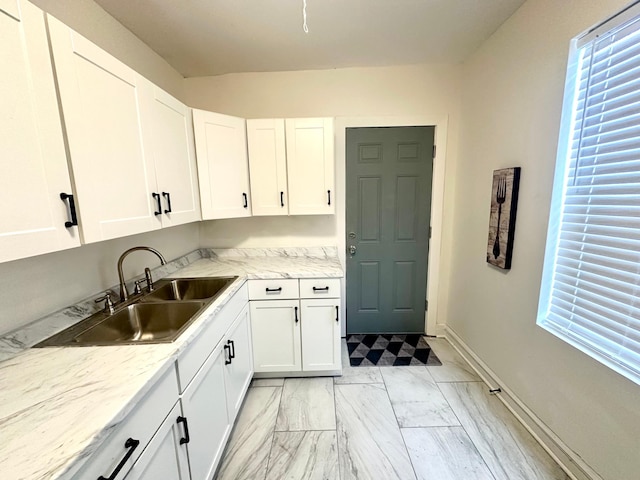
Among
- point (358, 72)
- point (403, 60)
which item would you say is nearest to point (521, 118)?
point (403, 60)

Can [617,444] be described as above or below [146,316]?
below

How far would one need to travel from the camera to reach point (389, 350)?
2.54 m

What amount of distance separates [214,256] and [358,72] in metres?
2.22

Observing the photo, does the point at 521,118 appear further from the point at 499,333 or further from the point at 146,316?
the point at 146,316

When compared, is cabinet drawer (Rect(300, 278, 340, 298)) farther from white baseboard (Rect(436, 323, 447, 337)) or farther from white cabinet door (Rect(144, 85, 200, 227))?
white baseboard (Rect(436, 323, 447, 337))

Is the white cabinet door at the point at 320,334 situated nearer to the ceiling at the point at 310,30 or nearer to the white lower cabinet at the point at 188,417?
the white lower cabinet at the point at 188,417

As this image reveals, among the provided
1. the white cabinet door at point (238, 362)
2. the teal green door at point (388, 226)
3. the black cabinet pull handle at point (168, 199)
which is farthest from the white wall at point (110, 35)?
the white cabinet door at point (238, 362)

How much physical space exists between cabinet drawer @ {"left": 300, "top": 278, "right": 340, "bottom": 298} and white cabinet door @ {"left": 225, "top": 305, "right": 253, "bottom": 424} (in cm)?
46

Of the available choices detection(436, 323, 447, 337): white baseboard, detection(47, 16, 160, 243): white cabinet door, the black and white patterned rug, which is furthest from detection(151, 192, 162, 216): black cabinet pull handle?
detection(436, 323, 447, 337): white baseboard

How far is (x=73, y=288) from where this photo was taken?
1.30 metres

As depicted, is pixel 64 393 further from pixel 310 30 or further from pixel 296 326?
pixel 310 30

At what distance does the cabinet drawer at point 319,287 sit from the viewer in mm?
2041

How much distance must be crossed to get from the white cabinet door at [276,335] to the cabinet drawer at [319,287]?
114 mm

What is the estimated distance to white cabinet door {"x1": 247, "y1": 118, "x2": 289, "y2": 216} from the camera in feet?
7.16
